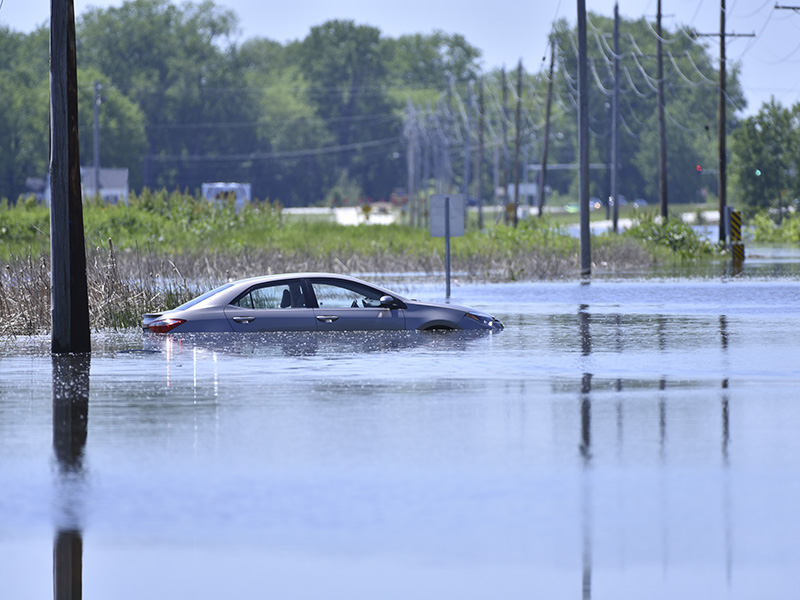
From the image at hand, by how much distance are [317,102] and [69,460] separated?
17182cm

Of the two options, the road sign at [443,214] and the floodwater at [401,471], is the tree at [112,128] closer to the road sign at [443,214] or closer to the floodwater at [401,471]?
the road sign at [443,214]

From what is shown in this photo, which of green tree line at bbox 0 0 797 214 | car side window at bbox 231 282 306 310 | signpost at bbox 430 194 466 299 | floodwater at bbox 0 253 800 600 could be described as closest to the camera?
floodwater at bbox 0 253 800 600

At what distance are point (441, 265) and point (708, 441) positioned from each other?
35.2 meters

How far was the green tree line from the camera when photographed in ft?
534

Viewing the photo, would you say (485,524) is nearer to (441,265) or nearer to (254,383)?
(254,383)

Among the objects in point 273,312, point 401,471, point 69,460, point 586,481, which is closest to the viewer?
point 586,481

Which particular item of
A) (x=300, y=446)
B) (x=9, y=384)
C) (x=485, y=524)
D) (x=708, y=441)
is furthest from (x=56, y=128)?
(x=485, y=524)

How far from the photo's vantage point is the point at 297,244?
49688 mm

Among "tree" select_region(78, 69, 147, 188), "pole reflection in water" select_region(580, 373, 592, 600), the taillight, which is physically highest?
"tree" select_region(78, 69, 147, 188)

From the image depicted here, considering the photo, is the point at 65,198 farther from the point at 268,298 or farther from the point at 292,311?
the point at 292,311

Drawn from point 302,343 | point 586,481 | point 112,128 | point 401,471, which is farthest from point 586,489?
point 112,128

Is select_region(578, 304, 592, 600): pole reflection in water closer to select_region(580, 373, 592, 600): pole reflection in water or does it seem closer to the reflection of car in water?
select_region(580, 373, 592, 600): pole reflection in water

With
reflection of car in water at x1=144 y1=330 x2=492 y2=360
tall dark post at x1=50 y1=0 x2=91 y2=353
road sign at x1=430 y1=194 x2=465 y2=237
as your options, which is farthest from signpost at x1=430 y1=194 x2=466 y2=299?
tall dark post at x1=50 y1=0 x2=91 y2=353

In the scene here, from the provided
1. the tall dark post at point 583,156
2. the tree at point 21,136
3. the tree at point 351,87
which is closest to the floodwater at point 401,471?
the tall dark post at point 583,156
